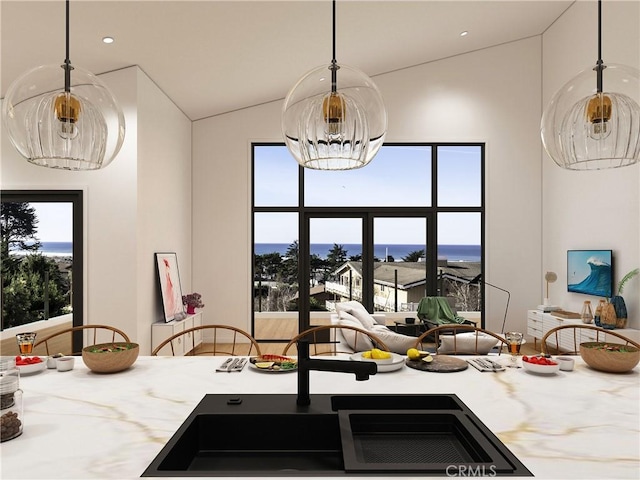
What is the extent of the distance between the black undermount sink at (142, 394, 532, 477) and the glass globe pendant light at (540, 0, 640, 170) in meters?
1.07

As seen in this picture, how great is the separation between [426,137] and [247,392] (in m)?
5.91

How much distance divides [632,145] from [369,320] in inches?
160

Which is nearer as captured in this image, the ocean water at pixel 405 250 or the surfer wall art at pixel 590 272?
the surfer wall art at pixel 590 272

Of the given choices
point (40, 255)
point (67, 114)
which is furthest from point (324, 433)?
point (40, 255)

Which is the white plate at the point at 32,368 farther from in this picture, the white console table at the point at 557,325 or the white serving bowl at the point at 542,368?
the white console table at the point at 557,325

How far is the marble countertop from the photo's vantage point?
1197mm

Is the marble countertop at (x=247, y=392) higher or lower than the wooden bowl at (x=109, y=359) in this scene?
lower

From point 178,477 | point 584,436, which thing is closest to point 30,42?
point 178,477

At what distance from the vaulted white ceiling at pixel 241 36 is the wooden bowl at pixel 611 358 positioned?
3.71m

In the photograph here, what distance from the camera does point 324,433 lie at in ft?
4.99

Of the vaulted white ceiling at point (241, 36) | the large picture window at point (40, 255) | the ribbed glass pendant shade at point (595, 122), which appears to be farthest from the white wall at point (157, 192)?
the ribbed glass pendant shade at point (595, 122)

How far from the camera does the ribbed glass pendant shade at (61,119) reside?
170cm

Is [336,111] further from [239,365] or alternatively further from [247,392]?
[239,365]

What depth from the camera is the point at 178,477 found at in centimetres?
112
